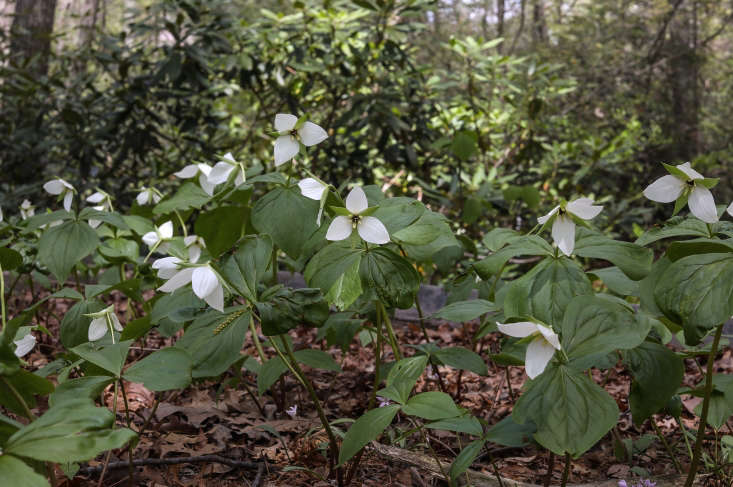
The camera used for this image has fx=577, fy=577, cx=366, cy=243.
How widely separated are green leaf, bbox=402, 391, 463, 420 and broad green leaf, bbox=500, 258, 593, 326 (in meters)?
0.22

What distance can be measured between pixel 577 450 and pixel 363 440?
395 millimetres

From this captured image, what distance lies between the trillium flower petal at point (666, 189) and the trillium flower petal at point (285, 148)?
78 centimetres

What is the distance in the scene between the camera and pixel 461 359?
61.5 inches

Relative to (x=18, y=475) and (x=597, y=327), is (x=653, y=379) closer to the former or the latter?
(x=597, y=327)

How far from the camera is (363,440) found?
3.70 ft

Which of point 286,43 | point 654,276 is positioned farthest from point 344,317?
point 286,43

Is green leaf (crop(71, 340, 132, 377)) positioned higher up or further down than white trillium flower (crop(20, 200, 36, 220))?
higher up

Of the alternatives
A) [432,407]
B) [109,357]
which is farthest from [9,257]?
[432,407]

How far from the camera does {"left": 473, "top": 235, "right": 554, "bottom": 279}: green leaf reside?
1268mm

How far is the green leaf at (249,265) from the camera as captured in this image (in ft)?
4.00

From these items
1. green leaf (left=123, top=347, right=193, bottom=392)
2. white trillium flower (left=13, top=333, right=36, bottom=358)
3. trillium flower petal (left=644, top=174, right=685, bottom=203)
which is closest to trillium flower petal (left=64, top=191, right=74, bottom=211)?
white trillium flower (left=13, top=333, right=36, bottom=358)

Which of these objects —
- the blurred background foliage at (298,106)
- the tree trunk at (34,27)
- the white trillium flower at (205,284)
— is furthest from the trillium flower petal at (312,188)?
the tree trunk at (34,27)

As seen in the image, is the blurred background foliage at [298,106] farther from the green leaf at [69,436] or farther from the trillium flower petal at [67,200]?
the green leaf at [69,436]

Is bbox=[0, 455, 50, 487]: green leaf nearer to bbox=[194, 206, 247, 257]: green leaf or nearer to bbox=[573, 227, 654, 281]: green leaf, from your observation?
bbox=[194, 206, 247, 257]: green leaf
